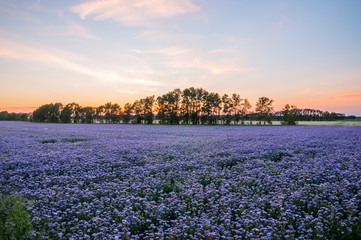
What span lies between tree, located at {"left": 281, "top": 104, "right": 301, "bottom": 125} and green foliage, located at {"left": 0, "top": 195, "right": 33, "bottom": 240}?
72192 mm

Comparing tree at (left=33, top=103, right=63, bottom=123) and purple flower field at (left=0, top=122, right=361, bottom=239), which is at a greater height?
tree at (left=33, top=103, right=63, bottom=123)

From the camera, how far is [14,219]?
4402mm

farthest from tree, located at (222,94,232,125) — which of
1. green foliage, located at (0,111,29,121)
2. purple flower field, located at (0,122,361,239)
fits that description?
green foliage, located at (0,111,29,121)

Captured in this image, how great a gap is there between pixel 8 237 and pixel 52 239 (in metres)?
0.88

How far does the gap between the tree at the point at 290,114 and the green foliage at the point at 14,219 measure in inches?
2842

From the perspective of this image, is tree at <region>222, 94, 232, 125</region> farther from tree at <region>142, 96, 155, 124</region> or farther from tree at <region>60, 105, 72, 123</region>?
tree at <region>60, 105, 72, 123</region>

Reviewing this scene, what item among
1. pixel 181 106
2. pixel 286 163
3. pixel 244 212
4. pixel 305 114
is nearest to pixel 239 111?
pixel 181 106

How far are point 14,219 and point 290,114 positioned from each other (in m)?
72.8

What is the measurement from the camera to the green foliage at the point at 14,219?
152 inches

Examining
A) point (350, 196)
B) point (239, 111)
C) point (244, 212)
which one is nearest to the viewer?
point (244, 212)

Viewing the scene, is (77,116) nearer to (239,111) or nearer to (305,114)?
(239,111)

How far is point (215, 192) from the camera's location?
18.9ft

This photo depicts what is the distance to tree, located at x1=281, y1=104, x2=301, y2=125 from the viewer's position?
66312 mm

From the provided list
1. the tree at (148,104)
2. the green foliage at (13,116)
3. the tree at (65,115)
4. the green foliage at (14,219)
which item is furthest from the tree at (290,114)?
the green foliage at (13,116)
